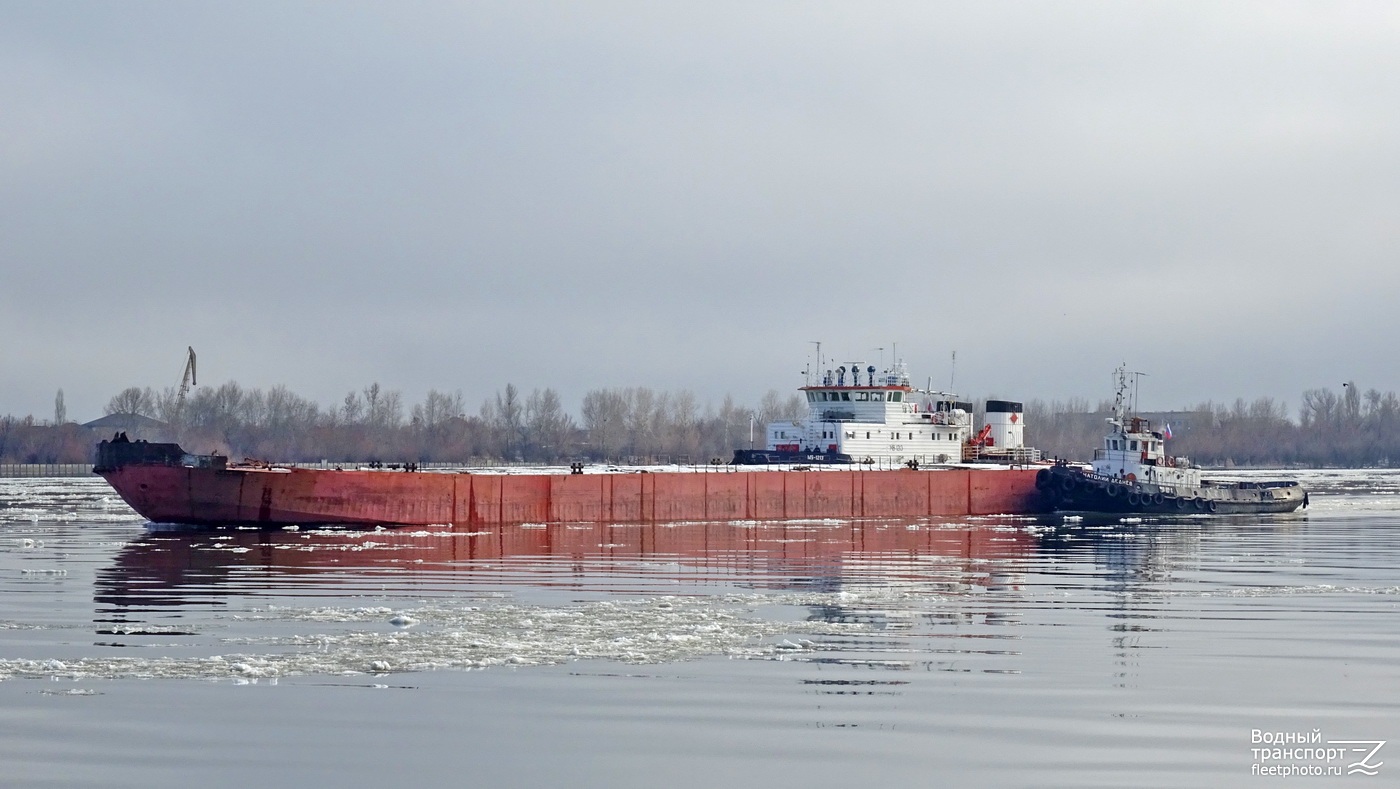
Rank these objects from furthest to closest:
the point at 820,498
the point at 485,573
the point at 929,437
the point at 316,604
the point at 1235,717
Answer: the point at 929,437 → the point at 820,498 → the point at 485,573 → the point at 316,604 → the point at 1235,717

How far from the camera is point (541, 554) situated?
2734 cm

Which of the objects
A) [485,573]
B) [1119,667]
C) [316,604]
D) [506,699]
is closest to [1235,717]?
→ [1119,667]

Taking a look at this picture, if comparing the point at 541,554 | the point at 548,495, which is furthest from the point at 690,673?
the point at 548,495

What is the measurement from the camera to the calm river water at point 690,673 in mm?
9992

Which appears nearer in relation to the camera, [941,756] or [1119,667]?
→ [941,756]

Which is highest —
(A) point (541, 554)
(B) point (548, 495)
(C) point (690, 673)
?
(B) point (548, 495)

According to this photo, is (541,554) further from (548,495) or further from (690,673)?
(690,673)

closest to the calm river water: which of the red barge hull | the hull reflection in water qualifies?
the hull reflection in water

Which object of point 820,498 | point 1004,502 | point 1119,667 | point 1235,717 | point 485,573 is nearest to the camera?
point 1235,717

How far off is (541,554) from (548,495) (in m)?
10.6

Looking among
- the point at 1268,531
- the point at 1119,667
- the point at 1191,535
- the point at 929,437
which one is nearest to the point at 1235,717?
the point at 1119,667

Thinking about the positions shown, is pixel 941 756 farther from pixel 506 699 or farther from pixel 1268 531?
pixel 1268 531

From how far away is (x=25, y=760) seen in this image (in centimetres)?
989

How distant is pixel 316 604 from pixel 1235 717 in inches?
449
